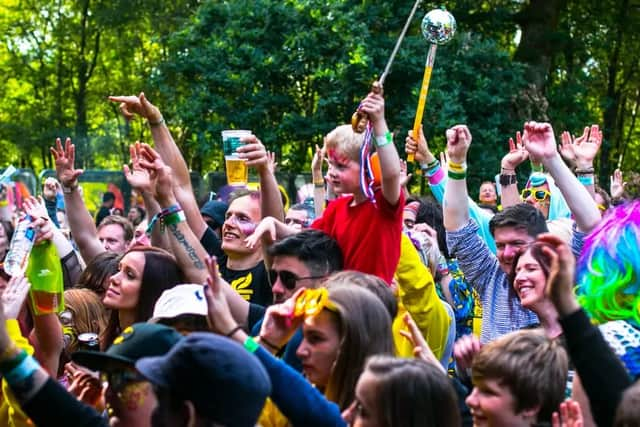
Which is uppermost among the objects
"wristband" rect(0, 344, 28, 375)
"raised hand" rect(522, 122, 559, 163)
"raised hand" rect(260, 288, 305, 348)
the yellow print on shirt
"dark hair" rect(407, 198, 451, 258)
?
"raised hand" rect(522, 122, 559, 163)

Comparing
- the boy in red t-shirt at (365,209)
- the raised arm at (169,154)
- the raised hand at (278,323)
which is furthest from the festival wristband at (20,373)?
the raised arm at (169,154)

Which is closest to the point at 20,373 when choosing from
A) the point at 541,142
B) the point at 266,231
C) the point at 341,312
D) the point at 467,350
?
the point at 341,312

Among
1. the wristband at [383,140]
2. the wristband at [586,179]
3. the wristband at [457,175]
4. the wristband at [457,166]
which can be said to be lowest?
the wristband at [586,179]

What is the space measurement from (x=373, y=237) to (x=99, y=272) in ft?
5.67

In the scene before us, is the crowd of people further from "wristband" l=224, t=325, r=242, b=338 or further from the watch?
the watch

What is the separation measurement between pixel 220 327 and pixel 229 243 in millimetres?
2575

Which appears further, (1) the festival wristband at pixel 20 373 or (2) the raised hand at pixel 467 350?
(2) the raised hand at pixel 467 350

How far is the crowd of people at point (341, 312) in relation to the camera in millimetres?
3469

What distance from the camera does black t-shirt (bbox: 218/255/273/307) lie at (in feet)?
20.6

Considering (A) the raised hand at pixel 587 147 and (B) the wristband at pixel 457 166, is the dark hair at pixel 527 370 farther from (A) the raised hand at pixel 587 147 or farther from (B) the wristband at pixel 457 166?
(A) the raised hand at pixel 587 147

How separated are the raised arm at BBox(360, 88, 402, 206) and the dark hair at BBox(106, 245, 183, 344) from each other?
104 centimetres

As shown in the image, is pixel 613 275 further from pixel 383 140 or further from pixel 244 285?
pixel 244 285

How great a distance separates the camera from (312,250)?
5.38 meters

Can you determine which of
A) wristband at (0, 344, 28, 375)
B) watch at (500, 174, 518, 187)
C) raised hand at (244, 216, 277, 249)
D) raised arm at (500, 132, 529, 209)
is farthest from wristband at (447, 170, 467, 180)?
wristband at (0, 344, 28, 375)
